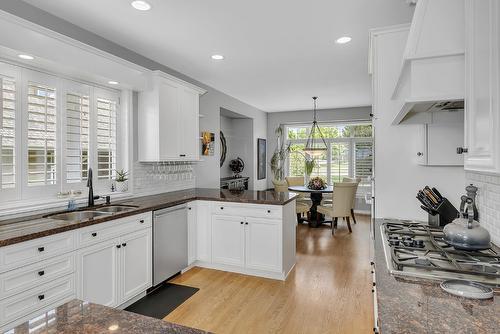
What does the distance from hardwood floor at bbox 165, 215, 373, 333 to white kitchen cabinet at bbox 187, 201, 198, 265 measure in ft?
0.58

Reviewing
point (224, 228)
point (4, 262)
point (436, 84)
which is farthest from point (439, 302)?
point (224, 228)

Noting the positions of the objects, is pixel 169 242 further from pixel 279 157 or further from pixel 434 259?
pixel 279 157

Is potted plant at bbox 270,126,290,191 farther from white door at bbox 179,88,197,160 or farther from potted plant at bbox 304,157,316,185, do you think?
white door at bbox 179,88,197,160

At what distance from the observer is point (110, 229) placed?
2496 mm

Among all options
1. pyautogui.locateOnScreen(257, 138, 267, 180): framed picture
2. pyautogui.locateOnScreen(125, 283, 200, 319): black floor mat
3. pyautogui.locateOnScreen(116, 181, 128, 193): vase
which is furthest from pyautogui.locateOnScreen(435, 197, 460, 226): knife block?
pyautogui.locateOnScreen(257, 138, 267, 180): framed picture

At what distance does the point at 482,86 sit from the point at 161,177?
139 inches

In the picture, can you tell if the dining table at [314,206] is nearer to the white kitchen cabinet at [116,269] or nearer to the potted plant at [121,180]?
the potted plant at [121,180]

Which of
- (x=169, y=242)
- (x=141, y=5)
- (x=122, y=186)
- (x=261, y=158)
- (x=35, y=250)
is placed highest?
(x=141, y=5)

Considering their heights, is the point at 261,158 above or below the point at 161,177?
above

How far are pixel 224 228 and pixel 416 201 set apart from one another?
6.77 ft

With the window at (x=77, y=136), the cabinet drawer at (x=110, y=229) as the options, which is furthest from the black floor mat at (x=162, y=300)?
the window at (x=77, y=136)

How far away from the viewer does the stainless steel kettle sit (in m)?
1.45

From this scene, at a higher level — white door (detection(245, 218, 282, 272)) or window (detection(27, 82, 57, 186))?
window (detection(27, 82, 57, 186))

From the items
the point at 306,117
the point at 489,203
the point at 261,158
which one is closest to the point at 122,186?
the point at 489,203
